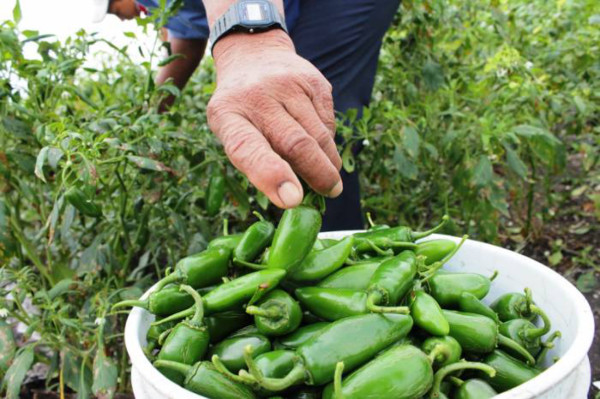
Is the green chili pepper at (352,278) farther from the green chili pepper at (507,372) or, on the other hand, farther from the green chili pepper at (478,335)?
the green chili pepper at (507,372)

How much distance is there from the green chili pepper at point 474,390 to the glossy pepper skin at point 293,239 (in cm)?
42

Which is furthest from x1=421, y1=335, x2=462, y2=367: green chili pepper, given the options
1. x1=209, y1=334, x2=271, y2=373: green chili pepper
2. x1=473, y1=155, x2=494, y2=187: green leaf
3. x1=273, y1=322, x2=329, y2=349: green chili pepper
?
x1=473, y1=155, x2=494, y2=187: green leaf

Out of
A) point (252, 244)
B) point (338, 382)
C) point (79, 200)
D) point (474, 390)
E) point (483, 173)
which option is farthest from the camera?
point (483, 173)

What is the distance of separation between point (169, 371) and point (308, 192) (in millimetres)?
491

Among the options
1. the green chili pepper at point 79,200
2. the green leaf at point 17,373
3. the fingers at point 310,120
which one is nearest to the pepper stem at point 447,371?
the fingers at point 310,120

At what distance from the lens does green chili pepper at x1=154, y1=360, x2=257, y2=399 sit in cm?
113

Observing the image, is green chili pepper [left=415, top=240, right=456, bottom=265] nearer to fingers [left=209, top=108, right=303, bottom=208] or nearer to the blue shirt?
fingers [left=209, top=108, right=303, bottom=208]

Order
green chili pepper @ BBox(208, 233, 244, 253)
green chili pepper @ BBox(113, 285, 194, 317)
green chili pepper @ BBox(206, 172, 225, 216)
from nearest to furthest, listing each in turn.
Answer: green chili pepper @ BBox(113, 285, 194, 317), green chili pepper @ BBox(208, 233, 244, 253), green chili pepper @ BBox(206, 172, 225, 216)

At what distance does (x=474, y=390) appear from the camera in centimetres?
113

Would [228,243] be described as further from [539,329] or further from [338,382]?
[539,329]

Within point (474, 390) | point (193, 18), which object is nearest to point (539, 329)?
point (474, 390)

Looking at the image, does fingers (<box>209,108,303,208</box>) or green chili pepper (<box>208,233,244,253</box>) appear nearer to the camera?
fingers (<box>209,108,303,208</box>)

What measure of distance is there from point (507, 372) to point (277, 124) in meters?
0.68

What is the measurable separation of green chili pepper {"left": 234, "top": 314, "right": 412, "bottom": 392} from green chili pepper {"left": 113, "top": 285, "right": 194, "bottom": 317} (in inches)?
12.6
